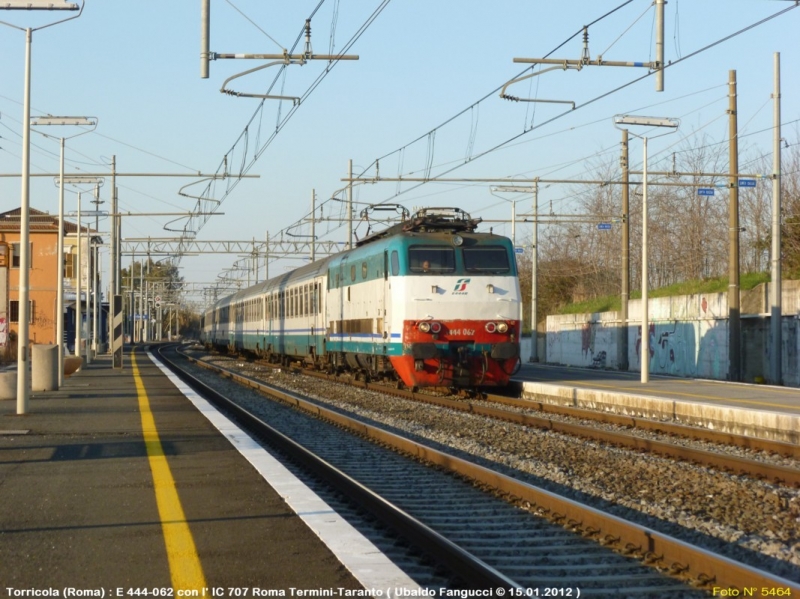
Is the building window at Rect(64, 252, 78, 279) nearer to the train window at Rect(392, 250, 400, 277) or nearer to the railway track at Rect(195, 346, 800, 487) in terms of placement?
the railway track at Rect(195, 346, 800, 487)

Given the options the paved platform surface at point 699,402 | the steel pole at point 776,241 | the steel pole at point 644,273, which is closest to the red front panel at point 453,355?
the paved platform surface at point 699,402

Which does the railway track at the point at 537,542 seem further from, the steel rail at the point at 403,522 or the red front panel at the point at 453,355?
the red front panel at the point at 453,355

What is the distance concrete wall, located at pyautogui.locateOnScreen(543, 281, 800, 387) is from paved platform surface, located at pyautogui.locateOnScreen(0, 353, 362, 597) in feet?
64.0

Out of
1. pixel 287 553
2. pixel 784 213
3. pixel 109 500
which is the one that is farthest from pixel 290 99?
pixel 784 213

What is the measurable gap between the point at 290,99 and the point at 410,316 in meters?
5.04

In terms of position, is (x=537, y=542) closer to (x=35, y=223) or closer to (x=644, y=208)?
(x=644, y=208)

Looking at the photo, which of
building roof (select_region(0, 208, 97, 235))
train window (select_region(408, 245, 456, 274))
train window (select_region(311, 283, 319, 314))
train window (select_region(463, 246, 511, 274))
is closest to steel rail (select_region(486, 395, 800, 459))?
train window (select_region(463, 246, 511, 274))

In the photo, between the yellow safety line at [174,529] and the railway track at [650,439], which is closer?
the yellow safety line at [174,529]

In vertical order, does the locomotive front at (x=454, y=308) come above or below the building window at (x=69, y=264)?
below

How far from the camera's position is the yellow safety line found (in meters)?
6.18

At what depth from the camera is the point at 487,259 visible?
22.5 meters

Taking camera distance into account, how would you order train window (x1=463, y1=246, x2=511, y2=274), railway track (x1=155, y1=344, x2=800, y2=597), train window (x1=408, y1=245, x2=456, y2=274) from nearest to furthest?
railway track (x1=155, y1=344, x2=800, y2=597) < train window (x1=408, y1=245, x2=456, y2=274) < train window (x1=463, y1=246, x2=511, y2=274)

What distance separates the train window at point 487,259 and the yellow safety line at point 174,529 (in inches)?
410

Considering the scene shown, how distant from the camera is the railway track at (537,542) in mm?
6289
